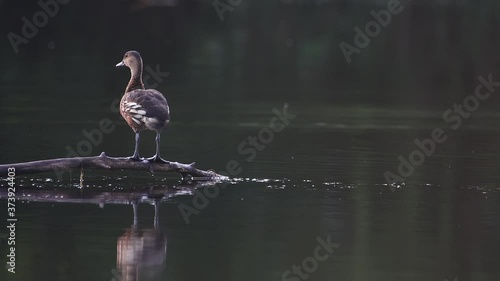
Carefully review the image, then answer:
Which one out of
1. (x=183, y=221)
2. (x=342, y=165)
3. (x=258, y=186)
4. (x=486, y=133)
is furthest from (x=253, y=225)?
(x=486, y=133)

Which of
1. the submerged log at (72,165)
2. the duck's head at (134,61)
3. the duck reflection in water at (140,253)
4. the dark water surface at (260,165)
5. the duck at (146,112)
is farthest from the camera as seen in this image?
the duck's head at (134,61)

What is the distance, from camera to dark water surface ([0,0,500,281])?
11.4 metres

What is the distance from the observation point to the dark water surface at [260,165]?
37.3ft

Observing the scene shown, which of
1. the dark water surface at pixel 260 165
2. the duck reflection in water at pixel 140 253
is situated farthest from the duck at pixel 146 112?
the duck reflection in water at pixel 140 253

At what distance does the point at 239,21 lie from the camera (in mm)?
46344

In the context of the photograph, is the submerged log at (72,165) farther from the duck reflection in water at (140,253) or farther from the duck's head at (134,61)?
the duck reflection in water at (140,253)

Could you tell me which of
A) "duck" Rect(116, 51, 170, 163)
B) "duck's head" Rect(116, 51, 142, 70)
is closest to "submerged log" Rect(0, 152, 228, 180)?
"duck" Rect(116, 51, 170, 163)

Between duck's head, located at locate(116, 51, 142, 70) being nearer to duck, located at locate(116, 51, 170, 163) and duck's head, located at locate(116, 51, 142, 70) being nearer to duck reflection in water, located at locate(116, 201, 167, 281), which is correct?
duck, located at locate(116, 51, 170, 163)

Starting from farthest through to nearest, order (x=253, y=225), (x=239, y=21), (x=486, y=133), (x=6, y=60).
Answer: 1. (x=239, y=21)
2. (x=6, y=60)
3. (x=486, y=133)
4. (x=253, y=225)

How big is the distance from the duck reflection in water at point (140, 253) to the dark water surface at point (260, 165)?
0.02 meters

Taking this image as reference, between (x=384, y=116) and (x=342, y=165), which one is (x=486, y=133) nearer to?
(x=384, y=116)

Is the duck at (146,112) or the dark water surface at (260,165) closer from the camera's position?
the dark water surface at (260,165)

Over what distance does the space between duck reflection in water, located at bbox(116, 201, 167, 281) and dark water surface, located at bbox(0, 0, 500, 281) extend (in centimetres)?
2

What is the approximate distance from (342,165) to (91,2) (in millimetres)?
32998
